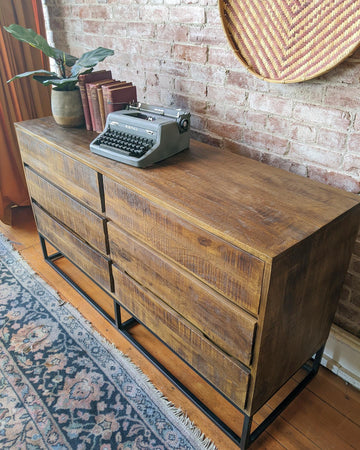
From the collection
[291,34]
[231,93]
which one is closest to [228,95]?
[231,93]

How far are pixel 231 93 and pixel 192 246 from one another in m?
0.77

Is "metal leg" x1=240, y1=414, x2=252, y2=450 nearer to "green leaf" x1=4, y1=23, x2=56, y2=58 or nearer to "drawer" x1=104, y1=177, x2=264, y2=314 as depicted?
"drawer" x1=104, y1=177, x2=264, y2=314

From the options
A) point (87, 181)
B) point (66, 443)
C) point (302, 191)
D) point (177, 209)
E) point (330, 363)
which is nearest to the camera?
point (177, 209)

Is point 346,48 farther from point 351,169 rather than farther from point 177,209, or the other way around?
point 177,209

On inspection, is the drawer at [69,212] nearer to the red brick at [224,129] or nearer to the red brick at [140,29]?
the red brick at [224,129]

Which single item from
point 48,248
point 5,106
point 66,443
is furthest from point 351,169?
point 5,106

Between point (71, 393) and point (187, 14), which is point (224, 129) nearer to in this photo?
point (187, 14)

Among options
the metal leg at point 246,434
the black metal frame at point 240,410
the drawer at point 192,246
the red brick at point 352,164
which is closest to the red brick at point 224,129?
the red brick at point 352,164

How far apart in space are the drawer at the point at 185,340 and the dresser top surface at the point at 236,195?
0.42 metres

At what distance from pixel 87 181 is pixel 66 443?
3.12 ft

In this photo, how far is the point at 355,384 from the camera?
1522 millimetres

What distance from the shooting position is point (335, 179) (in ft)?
4.39

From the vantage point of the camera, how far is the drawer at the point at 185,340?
1.17 metres

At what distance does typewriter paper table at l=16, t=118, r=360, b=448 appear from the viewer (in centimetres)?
100
